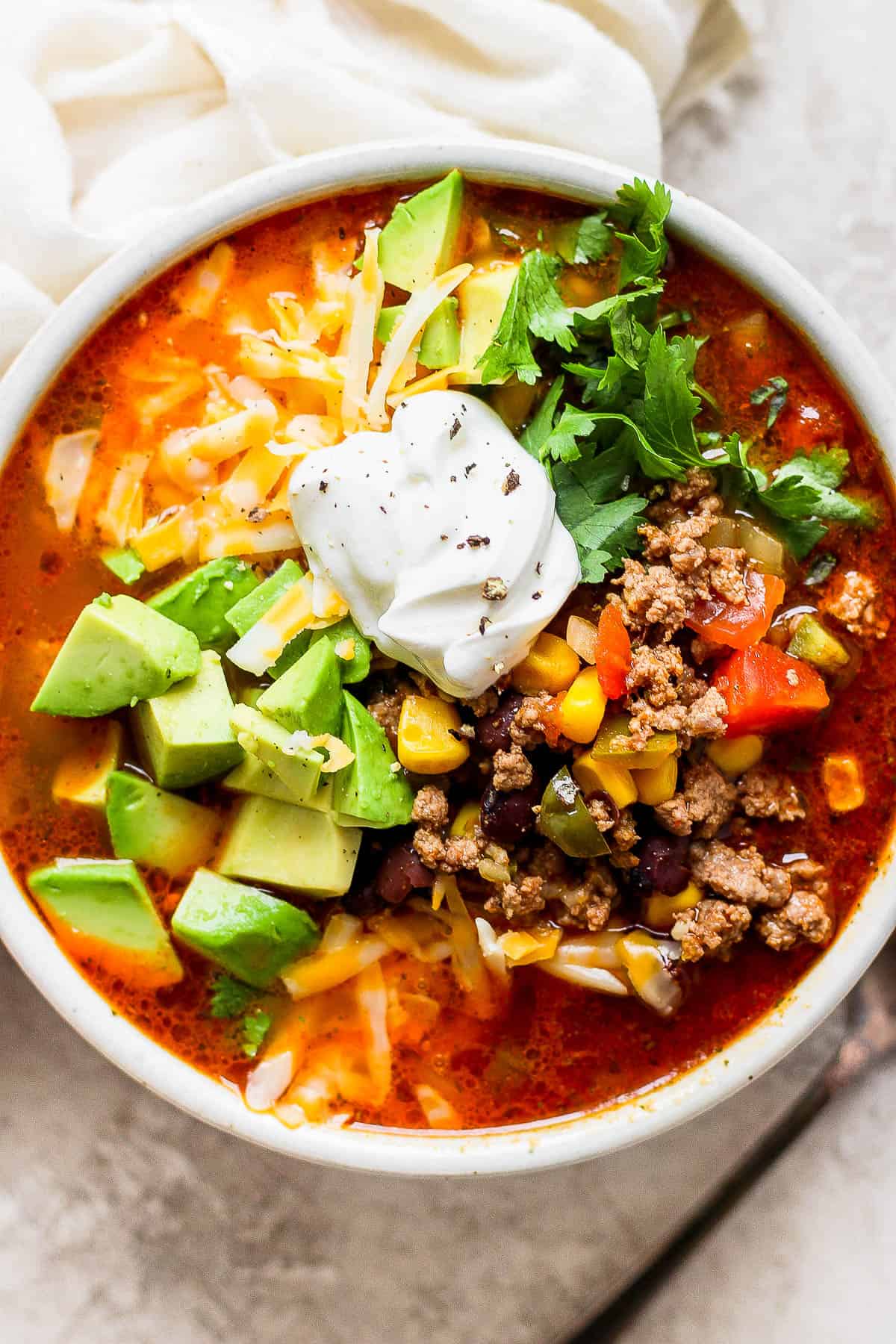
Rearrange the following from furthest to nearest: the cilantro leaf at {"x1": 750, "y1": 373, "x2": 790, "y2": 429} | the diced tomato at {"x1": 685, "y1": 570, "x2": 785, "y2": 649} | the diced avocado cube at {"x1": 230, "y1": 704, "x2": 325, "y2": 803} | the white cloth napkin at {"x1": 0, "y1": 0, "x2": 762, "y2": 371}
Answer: the white cloth napkin at {"x1": 0, "y1": 0, "x2": 762, "y2": 371}, the cilantro leaf at {"x1": 750, "y1": 373, "x2": 790, "y2": 429}, the diced tomato at {"x1": 685, "y1": 570, "x2": 785, "y2": 649}, the diced avocado cube at {"x1": 230, "y1": 704, "x2": 325, "y2": 803}

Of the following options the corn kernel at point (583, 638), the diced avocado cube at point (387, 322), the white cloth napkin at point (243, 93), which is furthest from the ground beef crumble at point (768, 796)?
the white cloth napkin at point (243, 93)

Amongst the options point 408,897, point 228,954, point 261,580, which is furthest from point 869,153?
point 228,954

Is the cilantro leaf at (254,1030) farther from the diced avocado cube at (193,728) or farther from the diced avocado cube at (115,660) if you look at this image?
the diced avocado cube at (115,660)

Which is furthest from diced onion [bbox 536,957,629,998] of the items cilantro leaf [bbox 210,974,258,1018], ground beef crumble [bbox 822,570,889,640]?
ground beef crumble [bbox 822,570,889,640]

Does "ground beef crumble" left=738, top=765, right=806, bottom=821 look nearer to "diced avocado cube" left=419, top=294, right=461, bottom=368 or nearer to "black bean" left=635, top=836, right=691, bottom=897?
"black bean" left=635, top=836, right=691, bottom=897

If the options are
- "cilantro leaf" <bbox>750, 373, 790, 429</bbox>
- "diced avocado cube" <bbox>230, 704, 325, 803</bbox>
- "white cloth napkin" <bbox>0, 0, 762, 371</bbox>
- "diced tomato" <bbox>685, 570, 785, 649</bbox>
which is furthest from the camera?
"white cloth napkin" <bbox>0, 0, 762, 371</bbox>

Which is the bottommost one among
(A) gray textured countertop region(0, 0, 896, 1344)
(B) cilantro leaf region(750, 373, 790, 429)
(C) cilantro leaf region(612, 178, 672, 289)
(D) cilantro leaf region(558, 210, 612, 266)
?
(A) gray textured countertop region(0, 0, 896, 1344)
